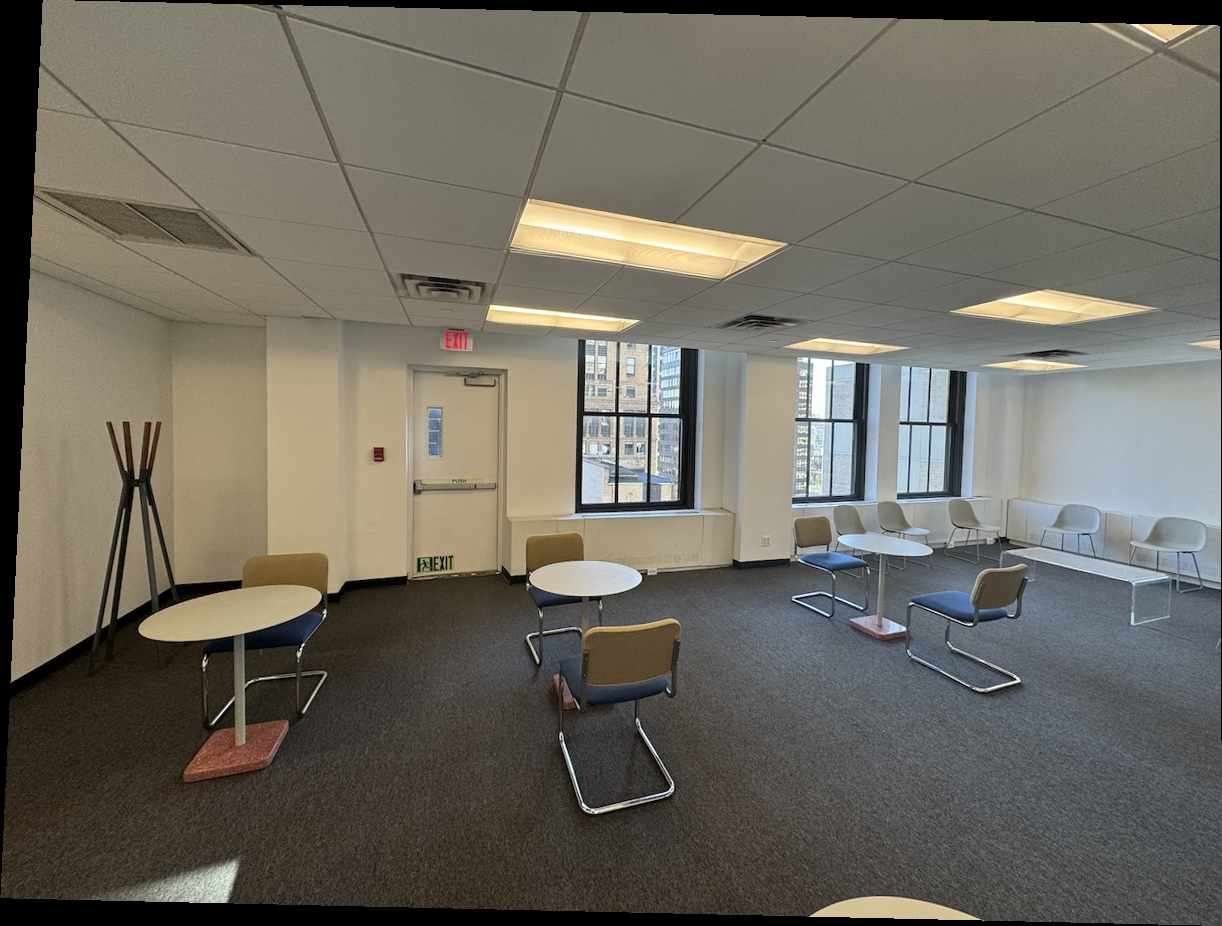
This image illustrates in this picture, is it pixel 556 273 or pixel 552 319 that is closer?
pixel 556 273

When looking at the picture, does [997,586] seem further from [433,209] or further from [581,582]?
[433,209]

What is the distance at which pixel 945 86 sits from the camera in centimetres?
121

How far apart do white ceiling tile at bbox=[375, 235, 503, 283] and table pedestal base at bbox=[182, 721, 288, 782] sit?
2554 millimetres

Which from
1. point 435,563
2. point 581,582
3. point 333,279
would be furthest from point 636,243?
point 435,563

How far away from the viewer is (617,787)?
2.11 meters

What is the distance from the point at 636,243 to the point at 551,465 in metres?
2.84

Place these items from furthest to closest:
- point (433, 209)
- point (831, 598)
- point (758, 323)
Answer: point (831, 598)
point (758, 323)
point (433, 209)

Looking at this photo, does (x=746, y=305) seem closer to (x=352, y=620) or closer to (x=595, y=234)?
(x=595, y=234)

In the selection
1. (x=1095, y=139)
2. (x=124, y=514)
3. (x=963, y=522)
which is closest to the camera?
(x=1095, y=139)

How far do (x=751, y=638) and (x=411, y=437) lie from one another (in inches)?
146

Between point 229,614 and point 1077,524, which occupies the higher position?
point 1077,524

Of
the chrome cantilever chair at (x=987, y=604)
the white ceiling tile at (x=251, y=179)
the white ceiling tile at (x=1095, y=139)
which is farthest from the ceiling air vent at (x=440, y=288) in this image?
the chrome cantilever chair at (x=987, y=604)

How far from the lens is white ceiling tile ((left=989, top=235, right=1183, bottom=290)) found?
219cm

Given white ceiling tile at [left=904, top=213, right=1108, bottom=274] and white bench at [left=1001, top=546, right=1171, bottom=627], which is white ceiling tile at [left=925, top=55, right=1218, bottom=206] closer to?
white ceiling tile at [left=904, top=213, right=1108, bottom=274]
